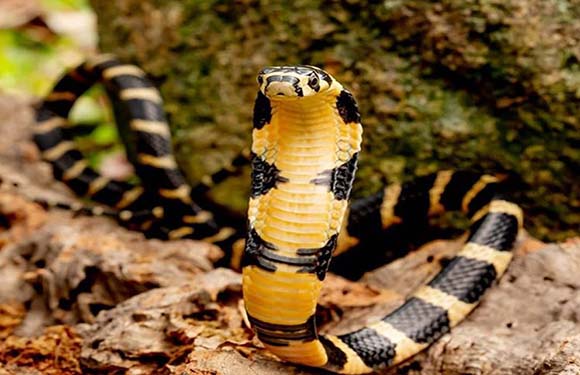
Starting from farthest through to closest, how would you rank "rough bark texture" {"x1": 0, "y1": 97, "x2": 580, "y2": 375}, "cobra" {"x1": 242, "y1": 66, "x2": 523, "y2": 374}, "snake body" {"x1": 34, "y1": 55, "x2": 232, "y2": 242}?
1. "snake body" {"x1": 34, "y1": 55, "x2": 232, "y2": 242}
2. "rough bark texture" {"x1": 0, "y1": 97, "x2": 580, "y2": 375}
3. "cobra" {"x1": 242, "y1": 66, "x2": 523, "y2": 374}

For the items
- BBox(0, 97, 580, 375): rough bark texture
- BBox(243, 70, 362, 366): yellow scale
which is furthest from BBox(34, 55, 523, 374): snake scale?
BBox(0, 97, 580, 375): rough bark texture

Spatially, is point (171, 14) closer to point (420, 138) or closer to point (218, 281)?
point (420, 138)

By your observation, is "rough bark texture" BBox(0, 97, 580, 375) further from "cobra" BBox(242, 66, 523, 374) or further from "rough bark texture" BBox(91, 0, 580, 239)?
"rough bark texture" BBox(91, 0, 580, 239)

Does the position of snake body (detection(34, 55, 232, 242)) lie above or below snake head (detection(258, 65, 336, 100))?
below

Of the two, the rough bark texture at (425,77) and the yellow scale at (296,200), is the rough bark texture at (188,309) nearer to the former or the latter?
the yellow scale at (296,200)

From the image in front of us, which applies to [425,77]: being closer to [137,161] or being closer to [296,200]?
[296,200]

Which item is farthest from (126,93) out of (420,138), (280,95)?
(280,95)

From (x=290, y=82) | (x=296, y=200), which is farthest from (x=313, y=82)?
(x=296, y=200)
